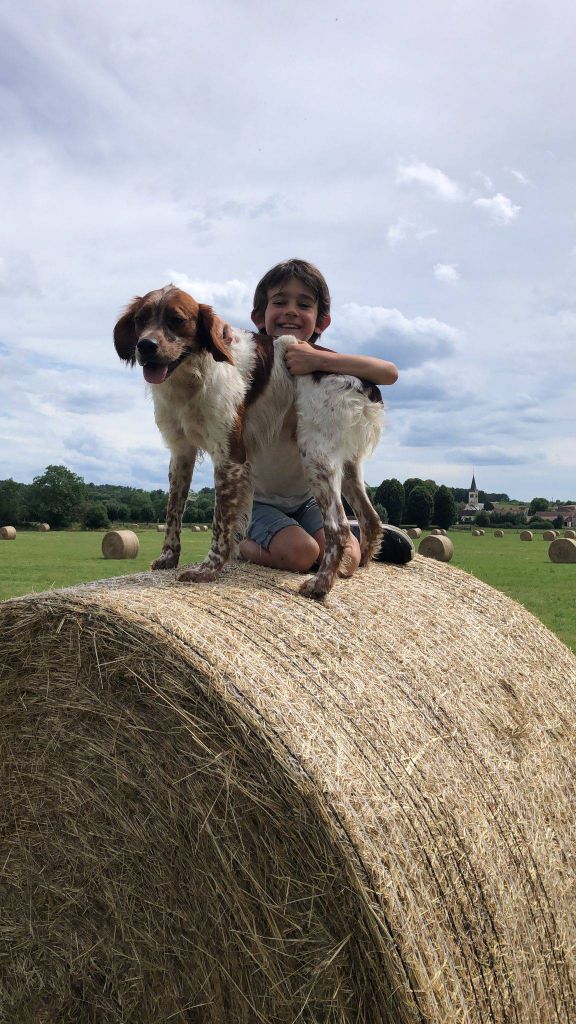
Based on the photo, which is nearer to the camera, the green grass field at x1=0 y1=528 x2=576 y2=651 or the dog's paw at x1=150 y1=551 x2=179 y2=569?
the dog's paw at x1=150 y1=551 x2=179 y2=569

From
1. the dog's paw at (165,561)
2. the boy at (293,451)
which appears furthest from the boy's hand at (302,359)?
the dog's paw at (165,561)

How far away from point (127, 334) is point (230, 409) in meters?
0.54

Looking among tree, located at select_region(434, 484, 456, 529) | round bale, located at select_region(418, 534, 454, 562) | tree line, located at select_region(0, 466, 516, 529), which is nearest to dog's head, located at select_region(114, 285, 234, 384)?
round bale, located at select_region(418, 534, 454, 562)

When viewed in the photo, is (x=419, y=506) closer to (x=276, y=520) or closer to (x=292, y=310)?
(x=292, y=310)

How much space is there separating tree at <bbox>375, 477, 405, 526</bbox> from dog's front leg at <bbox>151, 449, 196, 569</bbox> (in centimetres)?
4591

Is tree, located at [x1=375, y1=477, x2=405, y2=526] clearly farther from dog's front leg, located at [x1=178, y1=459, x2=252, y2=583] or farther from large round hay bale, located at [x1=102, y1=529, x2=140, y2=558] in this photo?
dog's front leg, located at [x1=178, y1=459, x2=252, y2=583]

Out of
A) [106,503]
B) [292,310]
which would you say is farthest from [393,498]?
[292,310]

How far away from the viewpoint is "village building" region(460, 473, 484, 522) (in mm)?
86188

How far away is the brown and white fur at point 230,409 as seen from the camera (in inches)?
130

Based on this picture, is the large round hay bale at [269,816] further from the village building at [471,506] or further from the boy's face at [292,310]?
A: the village building at [471,506]

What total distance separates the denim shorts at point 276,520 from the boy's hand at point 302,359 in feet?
2.25

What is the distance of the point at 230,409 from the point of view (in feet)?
11.6

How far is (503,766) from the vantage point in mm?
3113

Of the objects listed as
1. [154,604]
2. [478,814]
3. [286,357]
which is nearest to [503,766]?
[478,814]
